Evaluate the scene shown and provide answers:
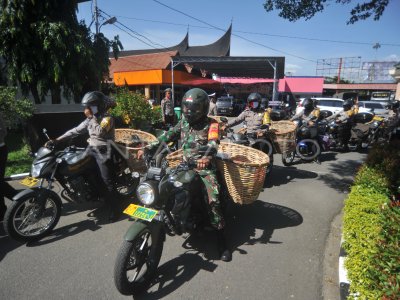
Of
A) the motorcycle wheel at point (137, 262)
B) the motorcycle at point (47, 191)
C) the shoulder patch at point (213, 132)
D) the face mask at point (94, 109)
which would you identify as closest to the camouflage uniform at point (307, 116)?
the shoulder patch at point (213, 132)

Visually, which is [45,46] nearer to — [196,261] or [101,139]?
[101,139]

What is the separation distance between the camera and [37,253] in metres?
3.49

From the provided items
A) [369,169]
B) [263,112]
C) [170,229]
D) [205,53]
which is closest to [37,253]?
[170,229]

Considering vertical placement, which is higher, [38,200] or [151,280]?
[38,200]

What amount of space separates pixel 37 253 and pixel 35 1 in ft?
24.3

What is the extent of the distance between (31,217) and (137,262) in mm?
1771

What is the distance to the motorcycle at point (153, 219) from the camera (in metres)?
2.63

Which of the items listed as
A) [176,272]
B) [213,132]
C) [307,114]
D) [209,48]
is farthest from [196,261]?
[209,48]

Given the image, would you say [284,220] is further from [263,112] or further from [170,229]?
[263,112]

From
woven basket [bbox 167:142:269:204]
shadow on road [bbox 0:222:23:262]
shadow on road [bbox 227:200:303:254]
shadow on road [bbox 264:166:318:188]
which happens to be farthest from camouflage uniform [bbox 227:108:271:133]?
shadow on road [bbox 0:222:23:262]

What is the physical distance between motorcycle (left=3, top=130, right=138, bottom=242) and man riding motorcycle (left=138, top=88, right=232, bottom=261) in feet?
2.73

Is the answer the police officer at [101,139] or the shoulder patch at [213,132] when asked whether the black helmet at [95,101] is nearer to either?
the police officer at [101,139]

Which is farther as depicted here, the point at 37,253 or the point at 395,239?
the point at 37,253

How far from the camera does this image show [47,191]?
3.76 metres
